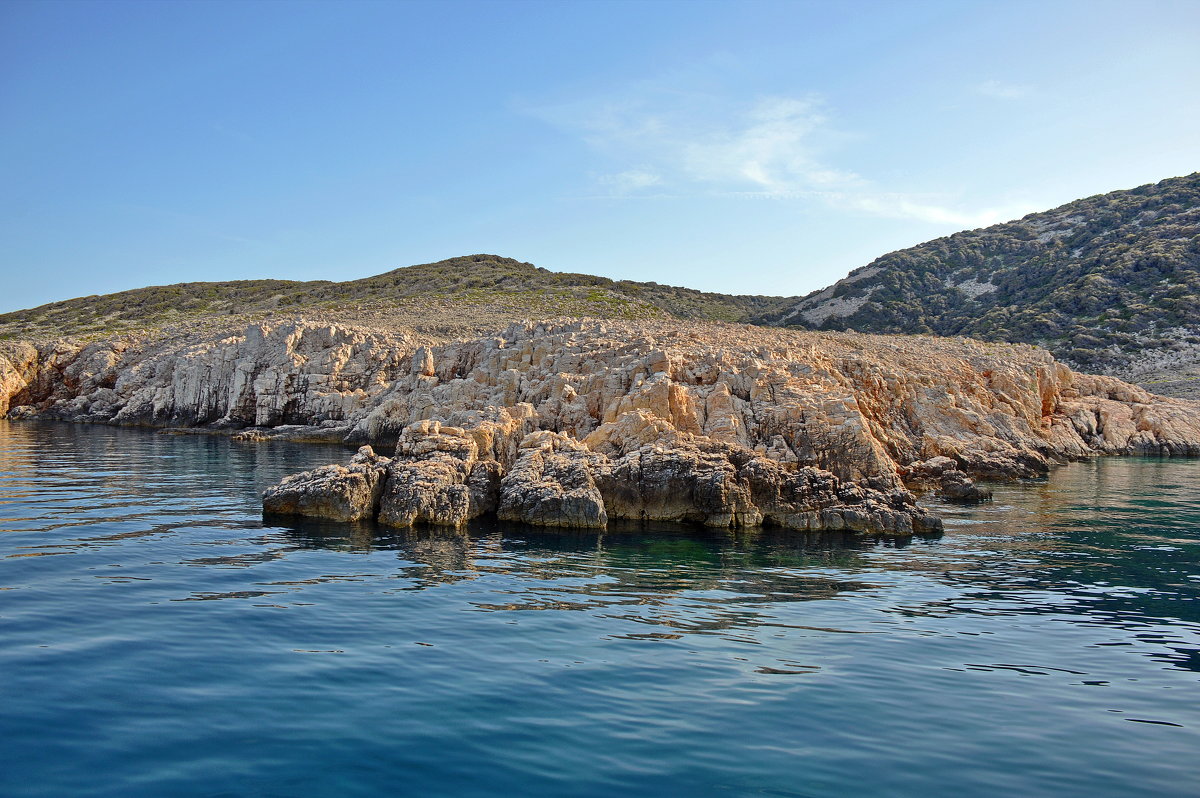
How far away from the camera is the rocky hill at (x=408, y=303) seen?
280ft

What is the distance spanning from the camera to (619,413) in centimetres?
2855

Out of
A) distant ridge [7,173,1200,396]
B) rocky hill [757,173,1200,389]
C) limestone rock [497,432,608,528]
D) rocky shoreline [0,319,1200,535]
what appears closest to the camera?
limestone rock [497,432,608,528]

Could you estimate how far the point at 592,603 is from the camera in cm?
1474

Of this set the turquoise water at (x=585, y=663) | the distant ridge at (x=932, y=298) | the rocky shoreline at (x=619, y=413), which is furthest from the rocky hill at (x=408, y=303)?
the turquoise water at (x=585, y=663)

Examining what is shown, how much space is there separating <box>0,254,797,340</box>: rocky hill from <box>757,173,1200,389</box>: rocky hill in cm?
1991

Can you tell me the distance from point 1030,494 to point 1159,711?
24117 millimetres

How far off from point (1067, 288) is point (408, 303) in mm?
78684

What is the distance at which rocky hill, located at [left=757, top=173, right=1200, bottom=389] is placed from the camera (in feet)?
262

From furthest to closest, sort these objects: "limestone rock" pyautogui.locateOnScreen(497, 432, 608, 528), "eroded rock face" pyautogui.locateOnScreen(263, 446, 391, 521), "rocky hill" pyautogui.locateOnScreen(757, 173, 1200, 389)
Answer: "rocky hill" pyautogui.locateOnScreen(757, 173, 1200, 389) → "eroded rock face" pyautogui.locateOnScreen(263, 446, 391, 521) → "limestone rock" pyautogui.locateOnScreen(497, 432, 608, 528)

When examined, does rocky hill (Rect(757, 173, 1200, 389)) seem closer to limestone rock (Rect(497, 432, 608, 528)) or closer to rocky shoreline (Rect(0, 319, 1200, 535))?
rocky shoreline (Rect(0, 319, 1200, 535))

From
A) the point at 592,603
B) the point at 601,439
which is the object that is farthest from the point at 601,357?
the point at 592,603

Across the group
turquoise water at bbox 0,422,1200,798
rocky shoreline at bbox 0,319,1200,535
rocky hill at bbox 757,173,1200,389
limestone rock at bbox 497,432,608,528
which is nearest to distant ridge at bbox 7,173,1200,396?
rocky hill at bbox 757,173,1200,389

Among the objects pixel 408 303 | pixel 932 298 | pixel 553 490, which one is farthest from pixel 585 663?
pixel 932 298

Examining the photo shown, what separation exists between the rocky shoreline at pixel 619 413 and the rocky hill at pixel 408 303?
1616cm
